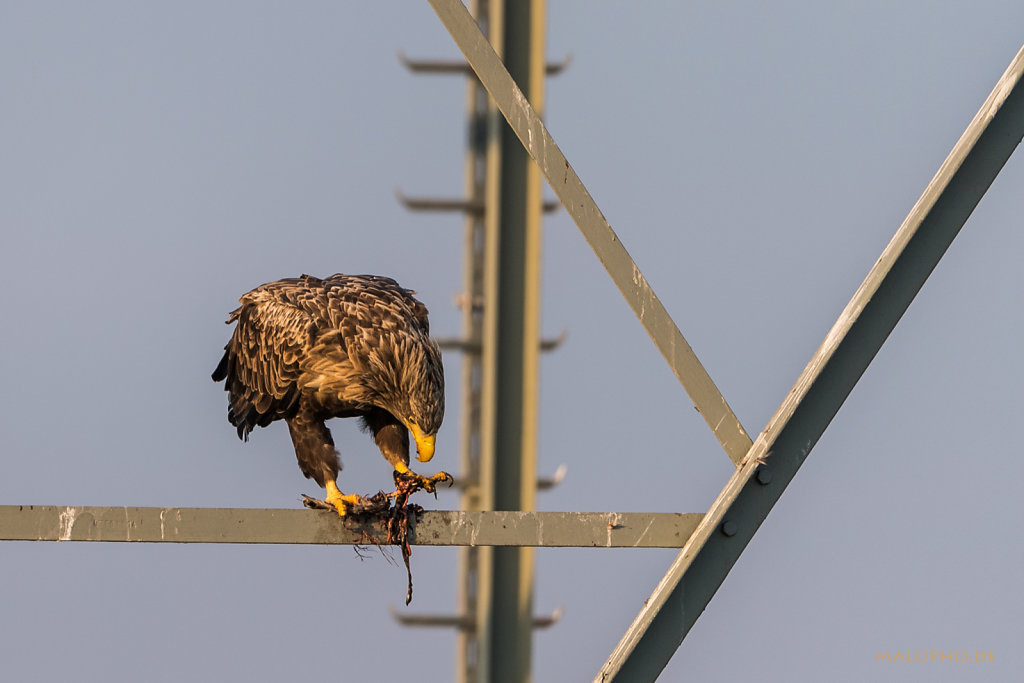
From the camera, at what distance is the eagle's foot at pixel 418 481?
447cm

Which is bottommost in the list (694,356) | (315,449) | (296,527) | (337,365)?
(296,527)

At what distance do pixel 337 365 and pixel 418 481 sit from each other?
0.90 m

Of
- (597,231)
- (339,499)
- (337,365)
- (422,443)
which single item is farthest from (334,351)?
(597,231)

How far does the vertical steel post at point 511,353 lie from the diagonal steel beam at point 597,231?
2.58m

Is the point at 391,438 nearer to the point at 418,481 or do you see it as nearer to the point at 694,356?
the point at 418,481

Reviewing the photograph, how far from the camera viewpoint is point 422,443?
504cm

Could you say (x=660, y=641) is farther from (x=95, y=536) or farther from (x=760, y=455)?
(x=95, y=536)

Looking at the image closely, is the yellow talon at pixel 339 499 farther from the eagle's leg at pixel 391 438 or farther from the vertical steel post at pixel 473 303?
the vertical steel post at pixel 473 303

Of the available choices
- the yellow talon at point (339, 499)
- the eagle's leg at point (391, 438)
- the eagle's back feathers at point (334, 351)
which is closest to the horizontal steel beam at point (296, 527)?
the yellow talon at point (339, 499)

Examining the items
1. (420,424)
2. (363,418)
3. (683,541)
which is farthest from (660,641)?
(363,418)

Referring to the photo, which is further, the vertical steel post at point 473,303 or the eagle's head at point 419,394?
the vertical steel post at point 473,303

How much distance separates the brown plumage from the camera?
16.8ft

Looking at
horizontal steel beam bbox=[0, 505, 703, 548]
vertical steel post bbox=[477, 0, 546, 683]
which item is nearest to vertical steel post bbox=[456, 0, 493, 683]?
vertical steel post bbox=[477, 0, 546, 683]

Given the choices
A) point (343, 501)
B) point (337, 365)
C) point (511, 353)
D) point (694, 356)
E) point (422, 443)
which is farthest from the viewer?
point (511, 353)
